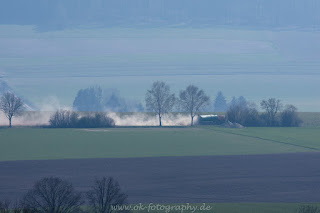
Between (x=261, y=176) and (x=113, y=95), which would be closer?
(x=261, y=176)

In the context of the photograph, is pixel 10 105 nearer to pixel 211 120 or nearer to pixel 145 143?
pixel 211 120

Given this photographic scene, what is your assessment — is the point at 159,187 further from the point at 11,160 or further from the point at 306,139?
the point at 306,139

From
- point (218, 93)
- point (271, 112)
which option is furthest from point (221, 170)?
point (218, 93)

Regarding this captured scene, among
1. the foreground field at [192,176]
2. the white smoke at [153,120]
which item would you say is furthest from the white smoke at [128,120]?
the foreground field at [192,176]

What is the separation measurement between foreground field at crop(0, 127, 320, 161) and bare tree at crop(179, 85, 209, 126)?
18922mm

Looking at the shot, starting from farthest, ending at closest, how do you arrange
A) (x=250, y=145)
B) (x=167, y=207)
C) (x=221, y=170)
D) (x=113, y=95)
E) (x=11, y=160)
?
(x=113, y=95) → (x=250, y=145) → (x=11, y=160) → (x=221, y=170) → (x=167, y=207)

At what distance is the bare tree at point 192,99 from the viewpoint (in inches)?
4227

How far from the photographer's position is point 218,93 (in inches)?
7264

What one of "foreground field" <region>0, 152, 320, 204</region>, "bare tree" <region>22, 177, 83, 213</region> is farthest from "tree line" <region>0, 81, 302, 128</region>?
"bare tree" <region>22, 177, 83, 213</region>

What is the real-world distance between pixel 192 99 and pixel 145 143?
135ft

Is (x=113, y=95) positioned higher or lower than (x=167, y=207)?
higher

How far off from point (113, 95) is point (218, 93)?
1620 inches

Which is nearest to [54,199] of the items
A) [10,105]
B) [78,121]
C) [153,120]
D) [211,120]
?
[78,121]

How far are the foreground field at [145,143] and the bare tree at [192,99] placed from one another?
62.1ft
